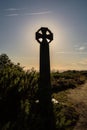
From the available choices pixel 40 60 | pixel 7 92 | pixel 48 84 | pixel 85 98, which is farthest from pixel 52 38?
pixel 85 98

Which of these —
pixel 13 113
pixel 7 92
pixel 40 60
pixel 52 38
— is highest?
pixel 52 38

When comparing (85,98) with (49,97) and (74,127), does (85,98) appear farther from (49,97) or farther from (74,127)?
(49,97)

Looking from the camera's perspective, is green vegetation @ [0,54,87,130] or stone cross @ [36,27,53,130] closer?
green vegetation @ [0,54,87,130]

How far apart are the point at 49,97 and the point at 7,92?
5.75ft

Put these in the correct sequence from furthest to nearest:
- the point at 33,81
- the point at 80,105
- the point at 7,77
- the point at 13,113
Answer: the point at 80,105 → the point at 33,81 → the point at 7,77 → the point at 13,113

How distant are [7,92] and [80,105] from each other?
4861 mm

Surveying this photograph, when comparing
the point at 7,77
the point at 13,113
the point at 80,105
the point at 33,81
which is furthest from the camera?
the point at 80,105

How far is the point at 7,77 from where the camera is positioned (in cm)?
1059

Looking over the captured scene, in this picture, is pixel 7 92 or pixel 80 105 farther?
pixel 80 105

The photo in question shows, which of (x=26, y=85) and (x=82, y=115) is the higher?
(x=26, y=85)

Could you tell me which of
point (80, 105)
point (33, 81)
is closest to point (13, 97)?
point (33, 81)

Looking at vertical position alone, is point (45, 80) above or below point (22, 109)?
above

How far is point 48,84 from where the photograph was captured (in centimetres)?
850

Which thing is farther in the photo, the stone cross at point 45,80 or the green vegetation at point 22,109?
→ the stone cross at point 45,80
